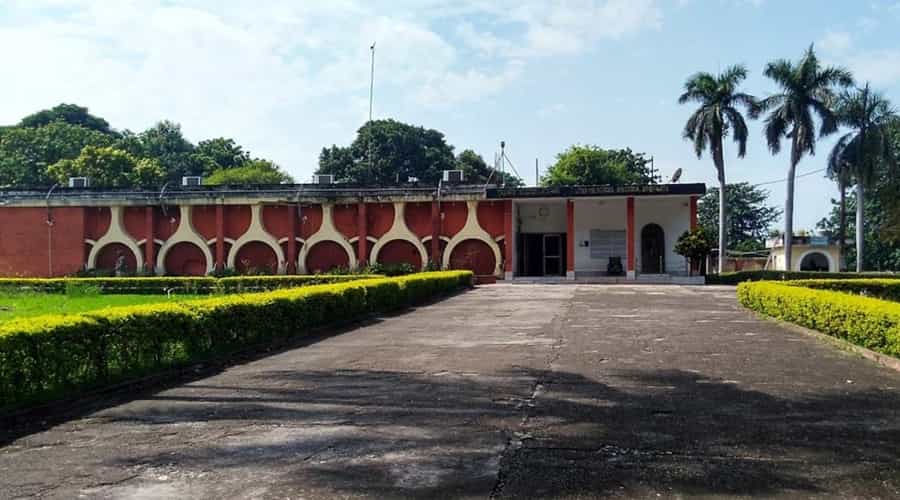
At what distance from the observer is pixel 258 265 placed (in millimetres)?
32688

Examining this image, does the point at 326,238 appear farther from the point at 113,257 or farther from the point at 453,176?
the point at 113,257

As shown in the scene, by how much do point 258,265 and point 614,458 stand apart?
2945 centimetres

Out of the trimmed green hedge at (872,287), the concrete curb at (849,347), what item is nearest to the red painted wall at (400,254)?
the trimmed green hedge at (872,287)

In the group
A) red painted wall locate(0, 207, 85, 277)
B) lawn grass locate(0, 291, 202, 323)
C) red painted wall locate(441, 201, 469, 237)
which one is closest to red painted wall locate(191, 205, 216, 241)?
red painted wall locate(0, 207, 85, 277)

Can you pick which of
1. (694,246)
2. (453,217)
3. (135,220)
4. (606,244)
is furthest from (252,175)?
(694,246)

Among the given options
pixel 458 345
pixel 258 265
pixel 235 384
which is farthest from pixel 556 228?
pixel 235 384

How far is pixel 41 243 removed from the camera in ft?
108

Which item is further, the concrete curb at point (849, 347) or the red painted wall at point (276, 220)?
the red painted wall at point (276, 220)

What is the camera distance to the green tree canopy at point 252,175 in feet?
183

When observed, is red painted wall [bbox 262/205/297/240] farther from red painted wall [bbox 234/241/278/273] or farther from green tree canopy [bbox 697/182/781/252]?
green tree canopy [bbox 697/182/781/252]

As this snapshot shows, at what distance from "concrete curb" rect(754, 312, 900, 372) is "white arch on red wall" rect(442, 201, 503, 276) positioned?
17.6 metres

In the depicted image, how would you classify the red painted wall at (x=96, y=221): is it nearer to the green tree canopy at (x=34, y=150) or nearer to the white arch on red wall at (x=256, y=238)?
the white arch on red wall at (x=256, y=238)

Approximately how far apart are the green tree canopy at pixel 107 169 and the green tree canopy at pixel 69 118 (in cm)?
1583

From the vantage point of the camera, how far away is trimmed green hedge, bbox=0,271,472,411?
6.73 meters
